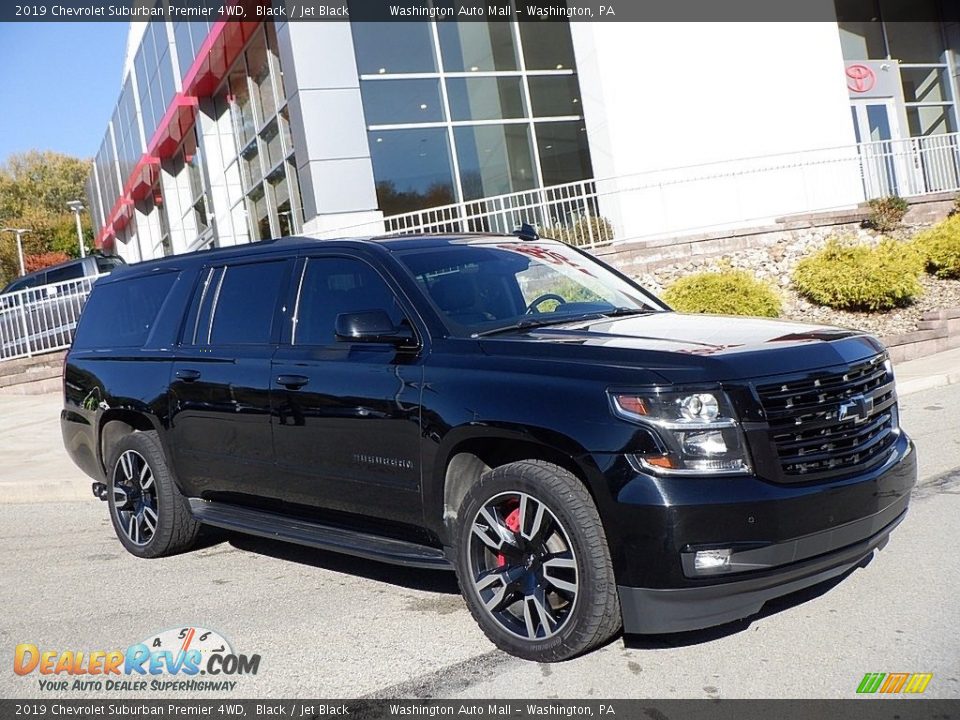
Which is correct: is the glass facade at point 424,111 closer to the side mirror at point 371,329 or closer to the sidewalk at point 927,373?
the sidewalk at point 927,373

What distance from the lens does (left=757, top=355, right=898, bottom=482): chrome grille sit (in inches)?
149

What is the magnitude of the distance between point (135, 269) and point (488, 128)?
15288 millimetres

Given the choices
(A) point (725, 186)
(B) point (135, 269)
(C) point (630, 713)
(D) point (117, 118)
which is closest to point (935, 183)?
(A) point (725, 186)

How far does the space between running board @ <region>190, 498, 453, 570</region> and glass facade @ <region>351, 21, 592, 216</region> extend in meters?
14.3

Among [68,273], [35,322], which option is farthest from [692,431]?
[68,273]

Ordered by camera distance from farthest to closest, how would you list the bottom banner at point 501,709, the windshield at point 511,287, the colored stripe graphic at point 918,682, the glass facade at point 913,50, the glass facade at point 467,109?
1. the glass facade at point 913,50
2. the glass facade at point 467,109
3. the windshield at point 511,287
4. the colored stripe graphic at point 918,682
5. the bottom banner at point 501,709

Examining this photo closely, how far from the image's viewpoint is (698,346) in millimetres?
4016

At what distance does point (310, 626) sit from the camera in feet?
15.6

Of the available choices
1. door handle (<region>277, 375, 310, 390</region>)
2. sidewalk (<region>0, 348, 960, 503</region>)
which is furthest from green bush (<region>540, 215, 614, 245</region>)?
door handle (<region>277, 375, 310, 390</region>)

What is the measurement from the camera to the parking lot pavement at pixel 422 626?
383 centimetres

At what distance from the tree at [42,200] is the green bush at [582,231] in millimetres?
64346

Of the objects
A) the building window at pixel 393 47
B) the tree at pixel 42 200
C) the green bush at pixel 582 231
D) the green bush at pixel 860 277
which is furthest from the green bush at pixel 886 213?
the tree at pixel 42 200

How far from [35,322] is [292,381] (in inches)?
613

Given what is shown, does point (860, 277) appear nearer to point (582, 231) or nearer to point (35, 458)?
point (582, 231)
